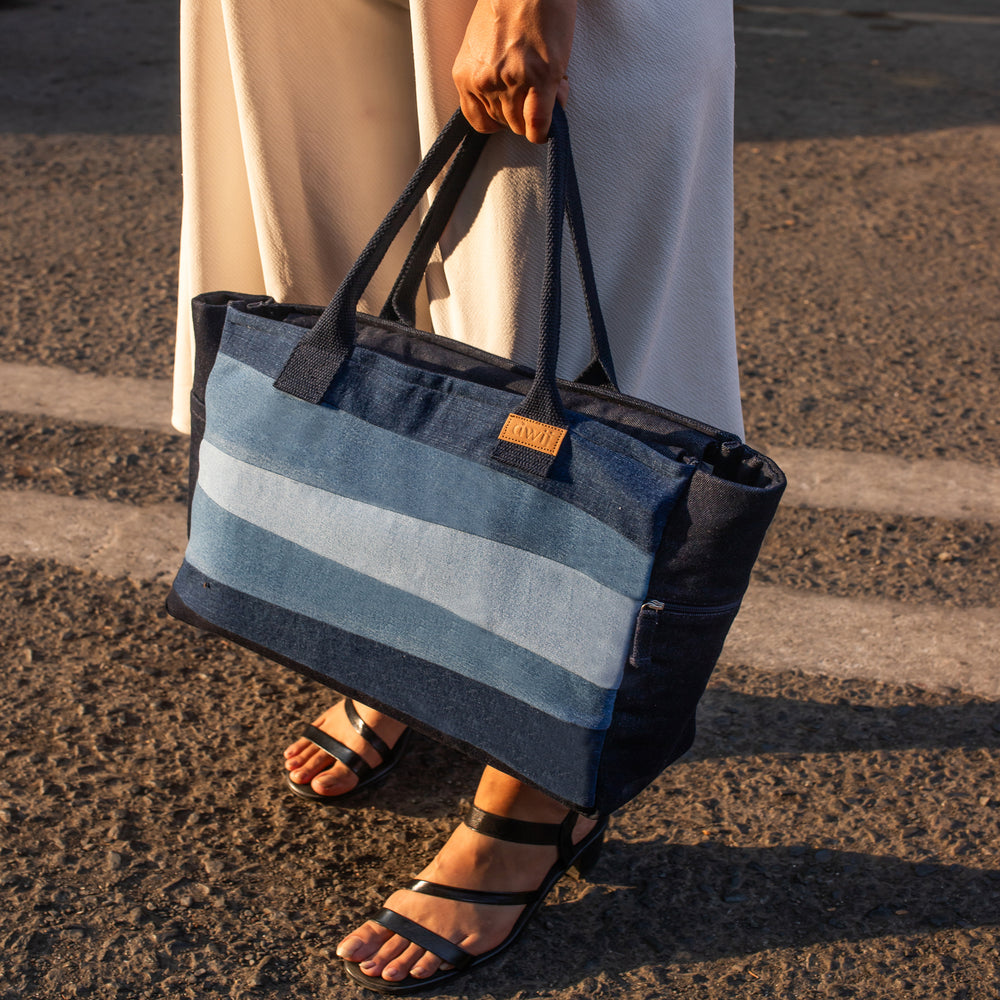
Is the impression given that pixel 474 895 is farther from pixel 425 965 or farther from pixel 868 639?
pixel 868 639

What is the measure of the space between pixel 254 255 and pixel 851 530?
1496 millimetres

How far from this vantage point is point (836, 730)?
2.11 metres

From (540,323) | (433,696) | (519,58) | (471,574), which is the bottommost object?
(433,696)

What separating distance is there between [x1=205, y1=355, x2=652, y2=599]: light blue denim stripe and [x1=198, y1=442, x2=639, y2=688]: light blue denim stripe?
15 mm

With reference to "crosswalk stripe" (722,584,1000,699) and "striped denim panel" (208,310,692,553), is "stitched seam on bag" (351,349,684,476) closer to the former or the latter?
"striped denim panel" (208,310,692,553)

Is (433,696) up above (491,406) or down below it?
below

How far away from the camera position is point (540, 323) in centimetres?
148

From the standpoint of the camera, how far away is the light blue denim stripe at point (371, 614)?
1461mm

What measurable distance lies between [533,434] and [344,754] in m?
0.79

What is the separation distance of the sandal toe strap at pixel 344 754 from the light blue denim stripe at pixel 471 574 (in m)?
0.52

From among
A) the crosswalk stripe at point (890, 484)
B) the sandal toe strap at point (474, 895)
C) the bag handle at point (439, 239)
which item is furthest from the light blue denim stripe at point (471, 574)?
the crosswalk stripe at point (890, 484)

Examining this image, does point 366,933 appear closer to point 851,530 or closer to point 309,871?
point 309,871

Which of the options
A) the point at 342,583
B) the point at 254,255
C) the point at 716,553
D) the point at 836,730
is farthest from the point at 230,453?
the point at 836,730

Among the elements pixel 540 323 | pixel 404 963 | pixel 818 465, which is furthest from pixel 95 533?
pixel 818 465
